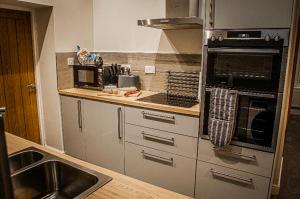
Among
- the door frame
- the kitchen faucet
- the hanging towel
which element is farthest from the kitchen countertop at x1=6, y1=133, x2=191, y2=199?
the door frame

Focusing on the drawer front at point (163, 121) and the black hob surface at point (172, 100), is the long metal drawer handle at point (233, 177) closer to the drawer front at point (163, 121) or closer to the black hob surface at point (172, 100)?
the drawer front at point (163, 121)

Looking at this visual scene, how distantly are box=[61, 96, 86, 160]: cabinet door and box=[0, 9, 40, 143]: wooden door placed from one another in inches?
18.3

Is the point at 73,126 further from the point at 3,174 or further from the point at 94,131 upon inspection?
the point at 3,174

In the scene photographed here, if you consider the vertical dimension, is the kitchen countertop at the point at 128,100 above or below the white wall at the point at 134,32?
below

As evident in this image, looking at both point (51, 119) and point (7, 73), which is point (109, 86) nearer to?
point (51, 119)

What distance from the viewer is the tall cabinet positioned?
99.6 inches

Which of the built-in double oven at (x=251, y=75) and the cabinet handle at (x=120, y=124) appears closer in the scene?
the built-in double oven at (x=251, y=75)

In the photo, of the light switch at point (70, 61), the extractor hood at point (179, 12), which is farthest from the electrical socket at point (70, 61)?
the extractor hood at point (179, 12)

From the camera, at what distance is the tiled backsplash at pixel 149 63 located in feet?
8.62

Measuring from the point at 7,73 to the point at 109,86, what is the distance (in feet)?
3.84

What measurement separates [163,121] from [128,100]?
43 cm

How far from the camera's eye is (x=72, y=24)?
9.82 ft

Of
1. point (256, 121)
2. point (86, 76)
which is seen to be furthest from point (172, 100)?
point (86, 76)

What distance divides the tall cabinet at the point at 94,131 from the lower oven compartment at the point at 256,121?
1.15 m
